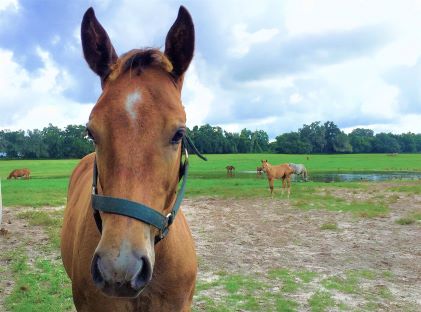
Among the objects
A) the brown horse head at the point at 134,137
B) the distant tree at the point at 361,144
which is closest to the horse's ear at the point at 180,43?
the brown horse head at the point at 134,137

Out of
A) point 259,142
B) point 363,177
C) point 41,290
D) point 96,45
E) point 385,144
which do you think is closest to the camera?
point 96,45

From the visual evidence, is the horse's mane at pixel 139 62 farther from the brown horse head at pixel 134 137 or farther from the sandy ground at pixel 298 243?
the sandy ground at pixel 298 243

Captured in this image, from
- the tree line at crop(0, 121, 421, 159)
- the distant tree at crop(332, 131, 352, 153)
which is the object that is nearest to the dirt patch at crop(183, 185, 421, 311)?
the tree line at crop(0, 121, 421, 159)

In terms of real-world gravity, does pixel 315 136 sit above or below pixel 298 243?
above

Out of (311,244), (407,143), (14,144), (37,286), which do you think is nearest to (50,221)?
(37,286)

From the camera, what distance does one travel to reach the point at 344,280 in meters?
6.78

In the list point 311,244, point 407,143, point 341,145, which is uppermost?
point 407,143

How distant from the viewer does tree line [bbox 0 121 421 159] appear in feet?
234

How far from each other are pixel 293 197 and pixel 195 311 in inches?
564

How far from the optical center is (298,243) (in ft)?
31.4

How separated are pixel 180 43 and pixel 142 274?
4.79 feet

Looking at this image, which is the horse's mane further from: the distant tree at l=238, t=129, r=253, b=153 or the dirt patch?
the distant tree at l=238, t=129, r=253, b=153

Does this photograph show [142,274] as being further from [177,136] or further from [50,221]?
[50,221]

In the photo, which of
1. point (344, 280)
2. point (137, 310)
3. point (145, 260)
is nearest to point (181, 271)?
point (137, 310)
